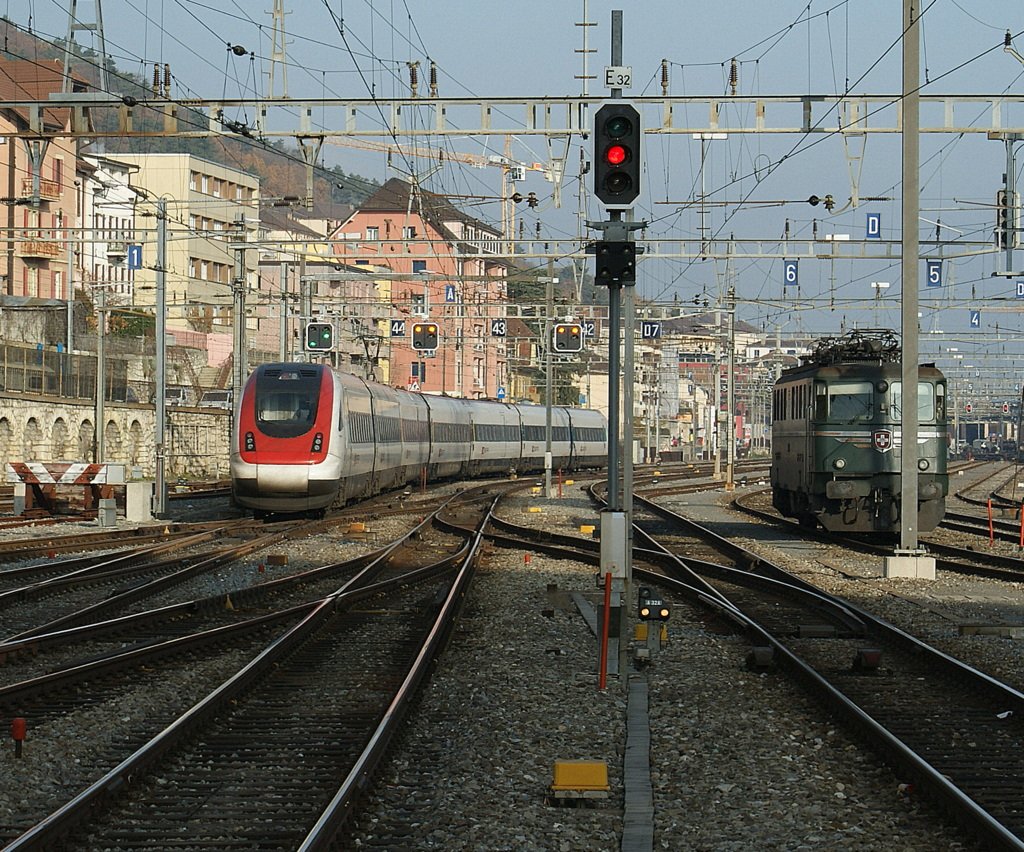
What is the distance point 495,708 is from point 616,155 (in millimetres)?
4440

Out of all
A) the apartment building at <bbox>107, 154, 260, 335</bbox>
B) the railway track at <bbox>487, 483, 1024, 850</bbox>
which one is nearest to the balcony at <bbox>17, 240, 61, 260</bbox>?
the apartment building at <bbox>107, 154, 260, 335</bbox>

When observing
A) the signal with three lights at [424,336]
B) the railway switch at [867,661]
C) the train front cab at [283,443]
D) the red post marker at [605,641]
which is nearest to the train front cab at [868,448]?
the train front cab at [283,443]

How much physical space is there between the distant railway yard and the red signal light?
12.0 ft

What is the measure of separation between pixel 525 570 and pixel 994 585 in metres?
6.45

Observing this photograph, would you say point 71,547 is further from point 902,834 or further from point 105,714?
point 902,834

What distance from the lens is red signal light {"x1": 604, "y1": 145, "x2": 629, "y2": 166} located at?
11945mm

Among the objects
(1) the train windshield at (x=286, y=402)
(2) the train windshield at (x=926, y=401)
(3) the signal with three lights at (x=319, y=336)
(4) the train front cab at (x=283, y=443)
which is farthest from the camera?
(3) the signal with three lights at (x=319, y=336)

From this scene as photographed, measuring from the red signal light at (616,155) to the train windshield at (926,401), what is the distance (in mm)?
15159

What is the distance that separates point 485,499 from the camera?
141ft

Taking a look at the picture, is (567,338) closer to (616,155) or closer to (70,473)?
(70,473)

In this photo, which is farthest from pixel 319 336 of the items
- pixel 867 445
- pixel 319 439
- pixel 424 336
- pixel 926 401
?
pixel 926 401

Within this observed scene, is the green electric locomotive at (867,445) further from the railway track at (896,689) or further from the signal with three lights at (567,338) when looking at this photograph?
the signal with three lights at (567,338)

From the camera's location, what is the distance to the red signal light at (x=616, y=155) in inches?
470

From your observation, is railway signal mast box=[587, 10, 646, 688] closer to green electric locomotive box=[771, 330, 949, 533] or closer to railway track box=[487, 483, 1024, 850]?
railway track box=[487, 483, 1024, 850]
